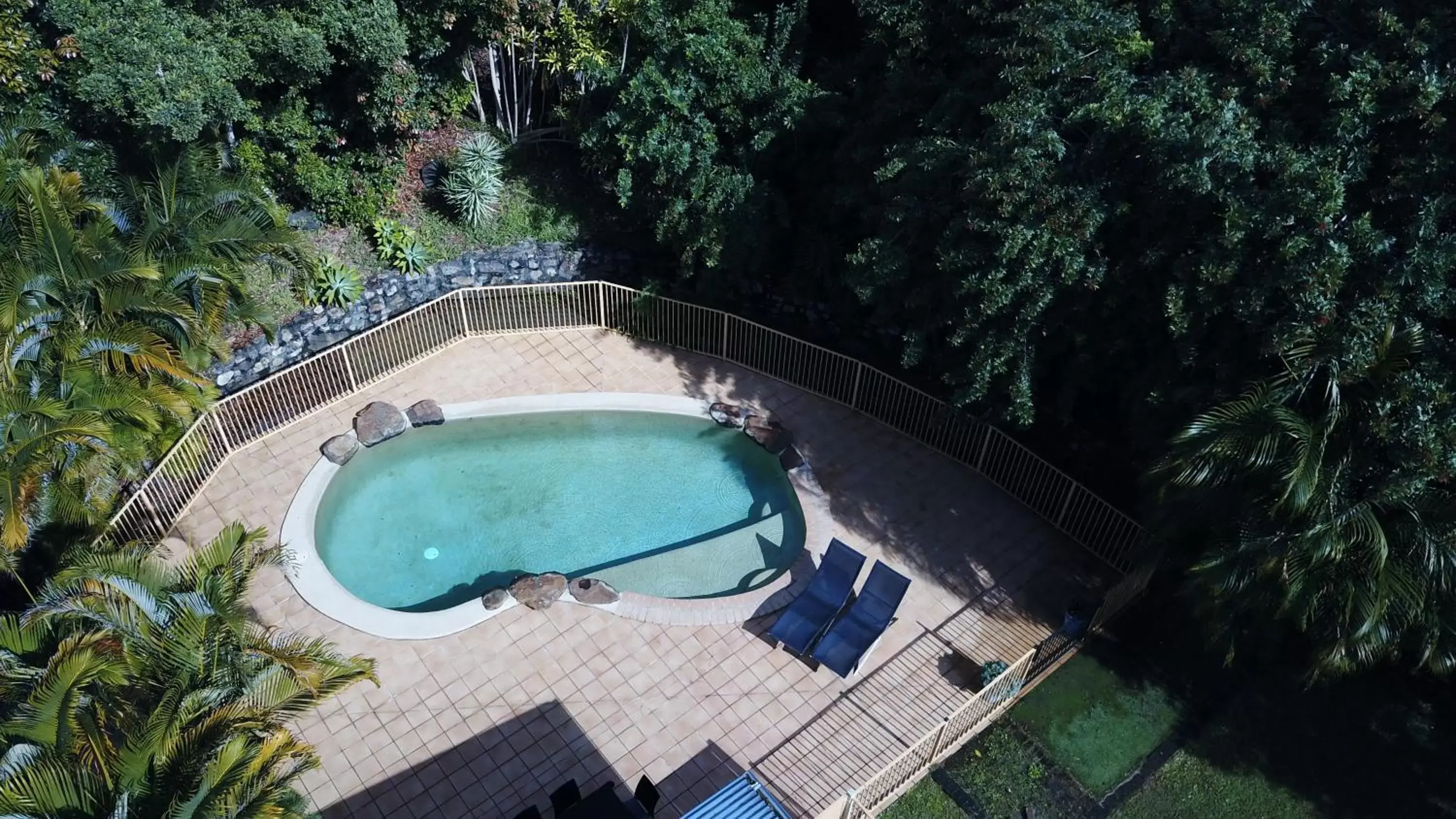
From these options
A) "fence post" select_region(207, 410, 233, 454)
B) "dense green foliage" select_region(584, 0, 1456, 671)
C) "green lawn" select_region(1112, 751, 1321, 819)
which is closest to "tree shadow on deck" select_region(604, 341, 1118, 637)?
"dense green foliage" select_region(584, 0, 1456, 671)

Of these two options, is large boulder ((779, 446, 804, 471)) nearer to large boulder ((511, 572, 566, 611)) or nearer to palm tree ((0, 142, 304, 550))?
large boulder ((511, 572, 566, 611))

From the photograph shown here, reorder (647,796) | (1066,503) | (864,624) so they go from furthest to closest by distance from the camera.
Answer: (1066,503), (864,624), (647,796)

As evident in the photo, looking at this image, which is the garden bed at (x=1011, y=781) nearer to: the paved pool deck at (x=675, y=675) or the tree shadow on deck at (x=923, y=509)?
the paved pool deck at (x=675, y=675)

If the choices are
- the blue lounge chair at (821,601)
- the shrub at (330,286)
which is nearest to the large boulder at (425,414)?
the shrub at (330,286)

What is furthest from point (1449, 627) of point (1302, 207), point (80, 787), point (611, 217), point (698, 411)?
point (611, 217)

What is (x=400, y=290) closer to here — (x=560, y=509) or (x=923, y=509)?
(x=560, y=509)

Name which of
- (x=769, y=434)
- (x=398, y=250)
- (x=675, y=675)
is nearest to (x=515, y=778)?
(x=675, y=675)

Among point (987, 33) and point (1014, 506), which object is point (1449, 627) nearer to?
point (1014, 506)

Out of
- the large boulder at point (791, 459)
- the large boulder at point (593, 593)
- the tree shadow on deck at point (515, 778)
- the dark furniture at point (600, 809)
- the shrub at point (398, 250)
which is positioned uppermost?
the shrub at point (398, 250)
